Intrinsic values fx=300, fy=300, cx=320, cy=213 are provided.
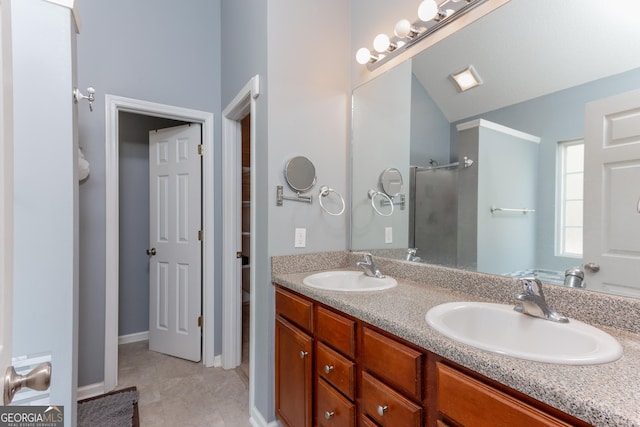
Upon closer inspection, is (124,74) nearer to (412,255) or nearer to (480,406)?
(412,255)

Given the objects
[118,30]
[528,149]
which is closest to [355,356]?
[528,149]

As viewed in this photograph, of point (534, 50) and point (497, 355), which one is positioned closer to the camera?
point (497, 355)

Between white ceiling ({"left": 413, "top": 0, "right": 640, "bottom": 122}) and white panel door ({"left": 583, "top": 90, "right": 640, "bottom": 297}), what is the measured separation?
146 mm

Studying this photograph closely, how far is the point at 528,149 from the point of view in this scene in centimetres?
116

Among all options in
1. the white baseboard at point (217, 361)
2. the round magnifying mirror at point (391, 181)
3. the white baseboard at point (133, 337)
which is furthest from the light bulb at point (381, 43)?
the white baseboard at point (133, 337)

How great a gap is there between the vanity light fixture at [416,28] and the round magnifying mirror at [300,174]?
0.71 metres

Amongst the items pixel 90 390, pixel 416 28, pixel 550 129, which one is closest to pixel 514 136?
pixel 550 129

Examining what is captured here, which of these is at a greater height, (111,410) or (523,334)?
(523,334)

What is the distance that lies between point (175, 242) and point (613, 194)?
279 cm

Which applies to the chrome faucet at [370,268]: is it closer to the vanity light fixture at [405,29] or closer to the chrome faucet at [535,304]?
the chrome faucet at [535,304]

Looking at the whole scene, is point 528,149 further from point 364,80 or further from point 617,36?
point 364,80

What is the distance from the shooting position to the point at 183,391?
2150 mm

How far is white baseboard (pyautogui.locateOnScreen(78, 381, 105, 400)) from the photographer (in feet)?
6.78

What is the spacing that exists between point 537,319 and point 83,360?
2684 mm
